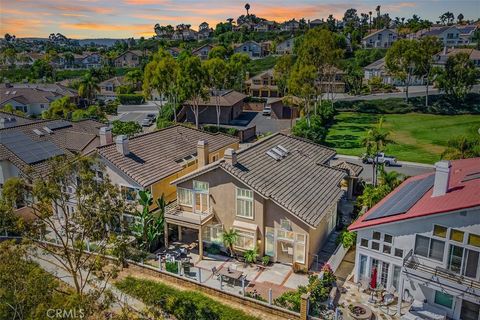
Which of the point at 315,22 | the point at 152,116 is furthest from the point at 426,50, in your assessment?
the point at 315,22

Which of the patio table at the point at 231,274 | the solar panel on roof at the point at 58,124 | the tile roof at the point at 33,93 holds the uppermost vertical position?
the tile roof at the point at 33,93

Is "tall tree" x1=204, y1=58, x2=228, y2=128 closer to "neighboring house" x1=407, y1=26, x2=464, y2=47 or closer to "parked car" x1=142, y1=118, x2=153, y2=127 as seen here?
"parked car" x1=142, y1=118, x2=153, y2=127

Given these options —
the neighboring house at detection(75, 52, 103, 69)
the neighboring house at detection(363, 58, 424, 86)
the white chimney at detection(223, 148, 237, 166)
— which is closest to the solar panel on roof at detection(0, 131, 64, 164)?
the white chimney at detection(223, 148, 237, 166)

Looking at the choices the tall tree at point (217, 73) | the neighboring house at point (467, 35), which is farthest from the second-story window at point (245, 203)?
the neighboring house at point (467, 35)

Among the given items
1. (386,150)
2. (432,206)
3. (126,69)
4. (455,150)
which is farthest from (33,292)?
(126,69)

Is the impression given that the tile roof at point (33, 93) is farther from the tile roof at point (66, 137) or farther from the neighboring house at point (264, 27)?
the neighboring house at point (264, 27)

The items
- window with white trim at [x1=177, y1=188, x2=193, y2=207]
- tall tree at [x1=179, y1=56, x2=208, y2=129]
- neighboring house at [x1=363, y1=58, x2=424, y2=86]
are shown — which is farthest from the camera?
neighboring house at [x1=363, y1=58, x2=424, y2=86]

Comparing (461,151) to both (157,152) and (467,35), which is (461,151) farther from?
(467,35)

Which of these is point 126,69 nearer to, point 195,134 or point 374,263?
point 195,134
